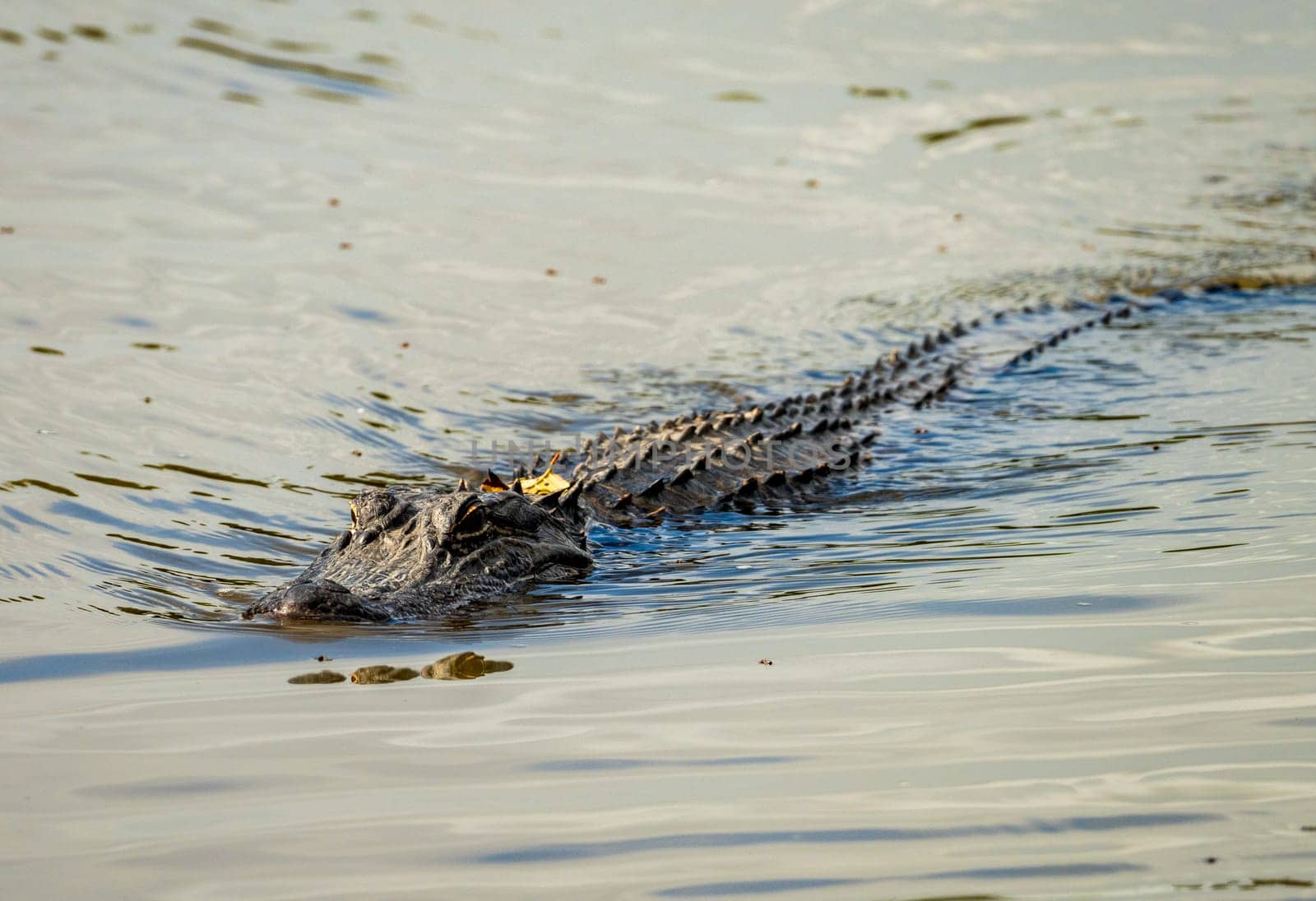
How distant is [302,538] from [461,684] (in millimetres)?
2382

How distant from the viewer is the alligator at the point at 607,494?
5.65m

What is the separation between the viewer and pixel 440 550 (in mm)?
5934

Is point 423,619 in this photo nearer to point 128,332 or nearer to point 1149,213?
point 128,332

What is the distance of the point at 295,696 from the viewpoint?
438 centimetres

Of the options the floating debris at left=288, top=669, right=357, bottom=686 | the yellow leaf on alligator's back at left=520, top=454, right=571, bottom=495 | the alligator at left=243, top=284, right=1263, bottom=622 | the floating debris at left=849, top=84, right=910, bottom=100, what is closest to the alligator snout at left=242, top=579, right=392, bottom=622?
the alligator at left=243, top=284, right=1263, bottom=622

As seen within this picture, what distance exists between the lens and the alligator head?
5.58 m

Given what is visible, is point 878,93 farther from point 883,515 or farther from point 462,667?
point 462,667

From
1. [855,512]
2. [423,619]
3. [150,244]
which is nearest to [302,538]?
[423,619]

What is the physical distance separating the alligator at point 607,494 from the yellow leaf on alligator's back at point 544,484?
53mm

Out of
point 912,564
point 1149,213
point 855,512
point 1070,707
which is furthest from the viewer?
point 1149,213

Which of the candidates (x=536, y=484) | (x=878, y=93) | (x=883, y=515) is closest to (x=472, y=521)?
(x=536, y=484)

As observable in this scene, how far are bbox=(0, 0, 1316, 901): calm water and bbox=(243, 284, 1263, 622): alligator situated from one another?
21 centimetres

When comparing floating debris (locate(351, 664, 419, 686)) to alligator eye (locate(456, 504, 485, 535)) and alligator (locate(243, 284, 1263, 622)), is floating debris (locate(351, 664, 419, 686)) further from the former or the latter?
alligator eye (locate(456, 504, 485, 535))

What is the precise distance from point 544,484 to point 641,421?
227 cm
